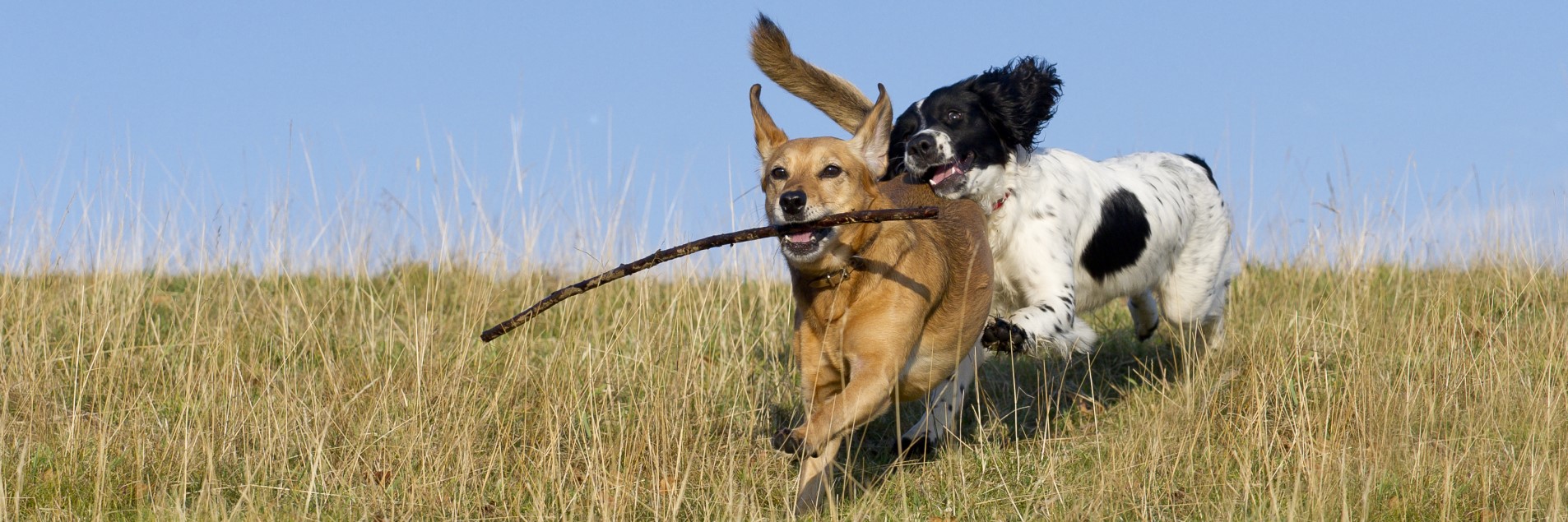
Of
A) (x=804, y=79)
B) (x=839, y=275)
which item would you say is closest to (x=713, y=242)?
(x=839, y=275)

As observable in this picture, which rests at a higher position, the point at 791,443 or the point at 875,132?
the point at 875,132

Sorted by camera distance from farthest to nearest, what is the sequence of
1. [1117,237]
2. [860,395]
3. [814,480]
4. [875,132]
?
[1117,237] → [875,132] → [814,480] → [860,395]

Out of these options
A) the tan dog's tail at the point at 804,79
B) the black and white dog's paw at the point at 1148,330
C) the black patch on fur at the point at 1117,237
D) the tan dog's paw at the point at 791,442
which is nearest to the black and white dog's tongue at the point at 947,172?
the tan dog's tail at the point at 804,79

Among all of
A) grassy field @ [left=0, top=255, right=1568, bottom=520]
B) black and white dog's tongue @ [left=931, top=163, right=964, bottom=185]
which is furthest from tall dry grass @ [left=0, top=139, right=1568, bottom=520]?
black and white dog's tongue @ [left=931, top=163, right=964, bottom=185]

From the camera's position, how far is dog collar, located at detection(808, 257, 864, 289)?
4.09 m

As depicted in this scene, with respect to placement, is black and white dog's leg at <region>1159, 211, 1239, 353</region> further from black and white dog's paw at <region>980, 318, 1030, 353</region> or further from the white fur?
black and white dog's paw at <region>980, 318, 1030, 353</region>

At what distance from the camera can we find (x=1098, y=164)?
5828 mm

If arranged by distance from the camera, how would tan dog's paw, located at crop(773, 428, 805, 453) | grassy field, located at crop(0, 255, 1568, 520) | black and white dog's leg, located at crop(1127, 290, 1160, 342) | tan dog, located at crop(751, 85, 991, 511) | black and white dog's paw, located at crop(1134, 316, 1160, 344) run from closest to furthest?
tan dog's paw, located at crop(773, 428, 805, 453), tan dog, located at crop(751, 85, 991, 511), grassy field, located at crop(0, 255, 1568, 520), black and white dog's leg, located at crop(1127, 290, 1160, 342), black and white dog's paw, located at crop(1134, 316, 1160, 344)

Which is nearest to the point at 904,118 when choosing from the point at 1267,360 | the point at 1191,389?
the point at 1191,389

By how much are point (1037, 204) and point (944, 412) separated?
930 mm

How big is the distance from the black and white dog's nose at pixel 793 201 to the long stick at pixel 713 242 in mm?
58

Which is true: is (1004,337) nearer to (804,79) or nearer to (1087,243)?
(1087,243)

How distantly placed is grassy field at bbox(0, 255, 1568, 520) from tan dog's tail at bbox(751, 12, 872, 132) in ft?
3.91

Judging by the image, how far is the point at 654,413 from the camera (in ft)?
15.2
